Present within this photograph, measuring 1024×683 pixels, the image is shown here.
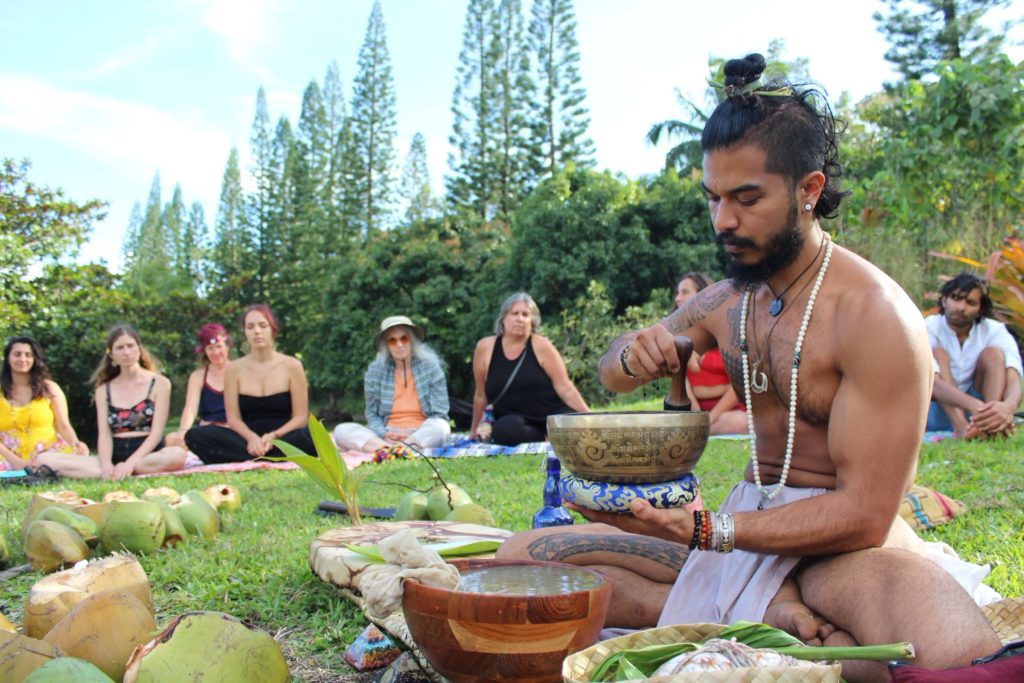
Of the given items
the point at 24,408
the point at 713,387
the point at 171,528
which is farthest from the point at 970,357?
the point at 24,408

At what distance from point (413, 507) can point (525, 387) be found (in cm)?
382

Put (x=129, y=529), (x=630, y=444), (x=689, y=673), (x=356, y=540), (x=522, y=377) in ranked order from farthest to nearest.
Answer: (x=522, y=377)
(x=129, y=529)
(x=356, y=540)
(x=630, y=444)
(x=689, y=673)

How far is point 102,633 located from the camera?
2070 millimetres

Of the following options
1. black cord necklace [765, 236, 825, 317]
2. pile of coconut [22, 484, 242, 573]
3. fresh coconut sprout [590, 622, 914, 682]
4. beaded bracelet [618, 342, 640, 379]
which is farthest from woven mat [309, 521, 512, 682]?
black cord necklace [765, 236, 825, 317]

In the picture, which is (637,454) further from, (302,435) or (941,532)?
(302,435)

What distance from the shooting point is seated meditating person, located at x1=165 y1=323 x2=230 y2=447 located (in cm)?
848

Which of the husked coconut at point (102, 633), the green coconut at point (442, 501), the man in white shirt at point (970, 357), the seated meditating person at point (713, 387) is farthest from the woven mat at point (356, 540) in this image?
the man in white shirt at point (970, 357)

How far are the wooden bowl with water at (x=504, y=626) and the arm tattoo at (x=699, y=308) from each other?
3.62 feet

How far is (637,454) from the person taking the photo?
2.08 m

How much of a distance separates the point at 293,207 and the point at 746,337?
30408 millimetres

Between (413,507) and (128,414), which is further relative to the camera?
(128,414)

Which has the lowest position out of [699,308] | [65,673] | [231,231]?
[65,673]

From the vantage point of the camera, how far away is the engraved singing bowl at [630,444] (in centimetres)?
207

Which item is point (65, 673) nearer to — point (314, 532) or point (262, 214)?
point (314, 532)
